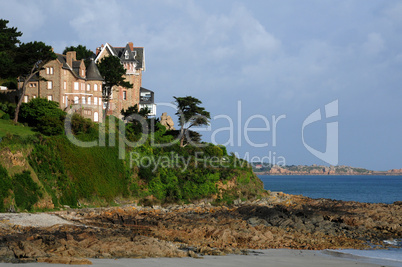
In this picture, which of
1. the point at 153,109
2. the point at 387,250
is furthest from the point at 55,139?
the point at 153,109

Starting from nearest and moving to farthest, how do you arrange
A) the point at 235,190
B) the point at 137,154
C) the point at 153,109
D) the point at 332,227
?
1. the point at 332,227
2. the point at 137,154
3. the point at 235,190
4. the point at 153,109

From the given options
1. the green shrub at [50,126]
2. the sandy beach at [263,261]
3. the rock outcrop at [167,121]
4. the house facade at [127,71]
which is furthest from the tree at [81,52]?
the sandy beach at [263,261]

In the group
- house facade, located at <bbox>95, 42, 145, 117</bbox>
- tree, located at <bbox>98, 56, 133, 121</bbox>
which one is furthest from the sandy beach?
house facade, located at <bbox>95, 42, 145, 117</bbox>

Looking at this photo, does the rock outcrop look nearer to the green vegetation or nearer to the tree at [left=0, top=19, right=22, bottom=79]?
the green vegetation

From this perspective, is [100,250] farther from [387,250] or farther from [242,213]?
[242,213]

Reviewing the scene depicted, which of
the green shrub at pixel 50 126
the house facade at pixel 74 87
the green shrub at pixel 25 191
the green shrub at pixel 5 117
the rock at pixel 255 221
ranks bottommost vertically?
the rock at pixel 255 221

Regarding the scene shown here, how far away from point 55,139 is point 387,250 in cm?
3078

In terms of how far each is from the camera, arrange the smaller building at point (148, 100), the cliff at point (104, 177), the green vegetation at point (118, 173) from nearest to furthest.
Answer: the cliff at point (104, 177)
the green vegetation at point (118, 173)
the smaller building at point (148, 100)

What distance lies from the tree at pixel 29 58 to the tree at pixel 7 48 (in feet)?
2.85

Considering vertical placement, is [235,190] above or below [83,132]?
A: below

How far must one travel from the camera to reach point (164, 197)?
172ft

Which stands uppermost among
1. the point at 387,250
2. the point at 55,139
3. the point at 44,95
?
the point at 44,95

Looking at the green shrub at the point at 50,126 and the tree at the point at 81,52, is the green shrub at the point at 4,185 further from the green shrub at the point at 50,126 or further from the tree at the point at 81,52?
the tree at the point at 81,52

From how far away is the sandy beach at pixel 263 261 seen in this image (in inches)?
809
